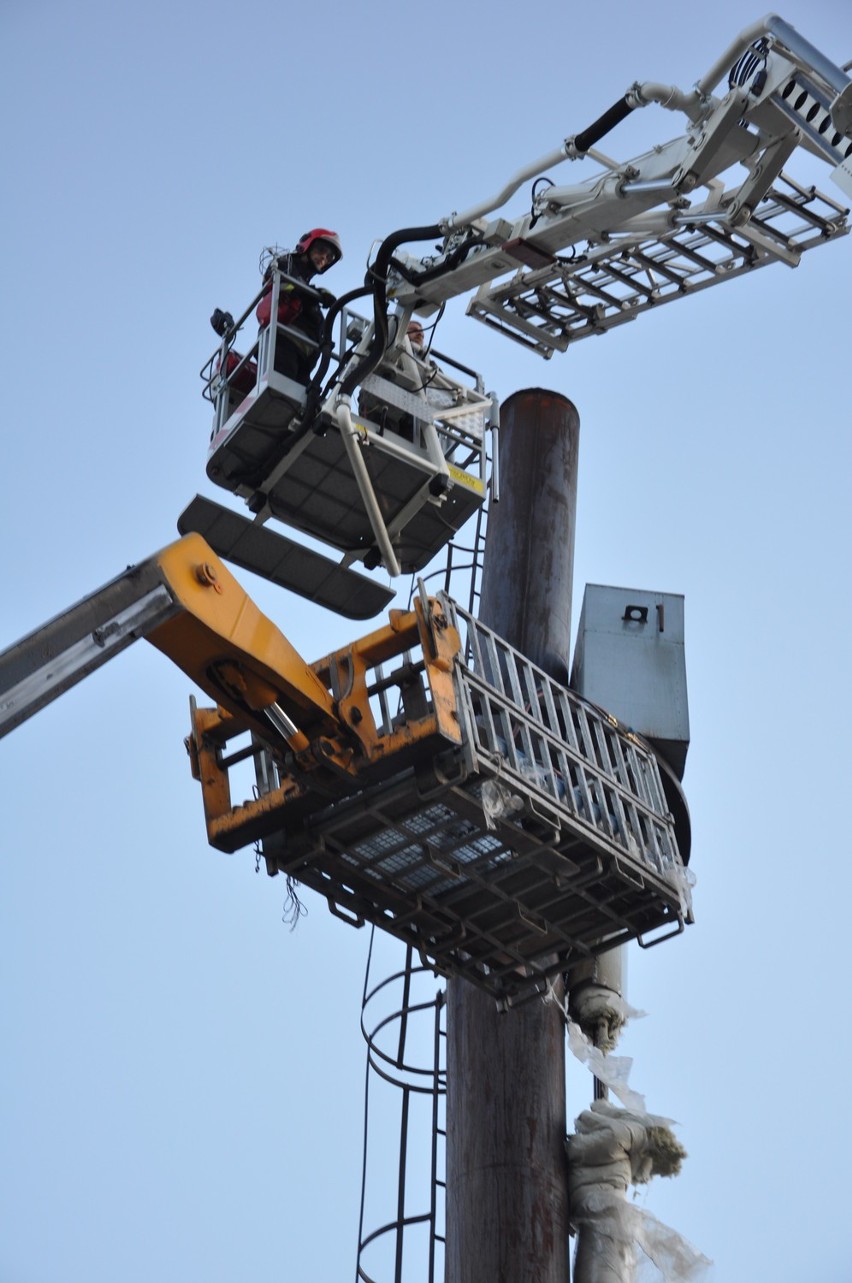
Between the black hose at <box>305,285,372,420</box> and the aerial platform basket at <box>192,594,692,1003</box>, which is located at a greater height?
the black hose at <box>305,285,372,420</box>

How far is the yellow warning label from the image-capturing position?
1891cm

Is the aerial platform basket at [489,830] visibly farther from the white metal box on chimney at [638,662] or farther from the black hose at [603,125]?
the black hose at [603,125]

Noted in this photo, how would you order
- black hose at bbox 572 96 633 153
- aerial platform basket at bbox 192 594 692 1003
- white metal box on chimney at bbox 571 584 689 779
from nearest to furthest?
1. aerial platform basket at bbox 192 594 692 1003
2. black hose at bbox 572 96 633 153
3. white metal box on chimney at bbox 571 584 689 779

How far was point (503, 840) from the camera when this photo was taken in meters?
15.7

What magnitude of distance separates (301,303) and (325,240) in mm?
656

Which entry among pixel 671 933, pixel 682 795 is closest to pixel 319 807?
pixel 671 933

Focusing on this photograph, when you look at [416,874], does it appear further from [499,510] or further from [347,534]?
[499,510]

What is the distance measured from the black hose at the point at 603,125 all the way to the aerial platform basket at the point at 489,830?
4.50m

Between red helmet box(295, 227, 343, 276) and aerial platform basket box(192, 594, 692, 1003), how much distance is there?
3999mm

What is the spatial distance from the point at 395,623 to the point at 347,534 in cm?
395

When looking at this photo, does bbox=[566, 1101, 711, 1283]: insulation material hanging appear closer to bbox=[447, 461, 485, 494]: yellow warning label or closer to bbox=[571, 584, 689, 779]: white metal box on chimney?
bbox=[571, 584, 689, 779]: white metal box on chimney

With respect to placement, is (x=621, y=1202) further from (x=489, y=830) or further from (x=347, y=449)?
(x=347, y=449)

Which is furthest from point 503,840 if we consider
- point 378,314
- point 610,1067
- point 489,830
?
point 378,314

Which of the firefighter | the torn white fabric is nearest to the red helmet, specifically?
the firefighter
